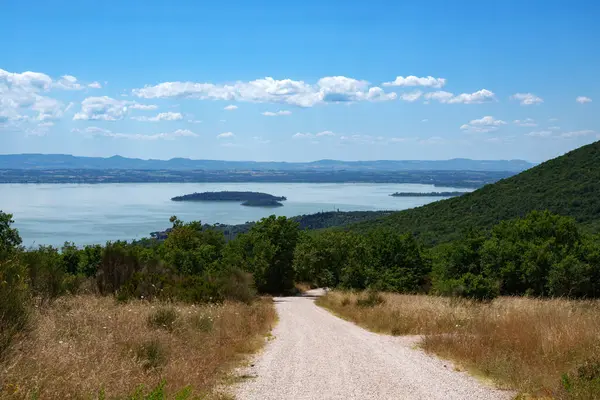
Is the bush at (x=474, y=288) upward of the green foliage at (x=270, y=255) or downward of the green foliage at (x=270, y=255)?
upward

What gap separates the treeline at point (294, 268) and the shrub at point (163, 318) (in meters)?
2.27

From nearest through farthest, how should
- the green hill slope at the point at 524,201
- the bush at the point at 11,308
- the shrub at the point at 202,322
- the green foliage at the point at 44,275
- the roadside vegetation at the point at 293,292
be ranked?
the bush at the point at 11,308
the roadside vegetation at the point at 293,292
the shrub at the point at 202,322
the green foliage at the point at 44,275
the green hill slope at the point at 524,201

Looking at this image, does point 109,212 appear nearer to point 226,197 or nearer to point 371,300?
point 226,197

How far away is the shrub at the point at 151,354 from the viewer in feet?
26.3

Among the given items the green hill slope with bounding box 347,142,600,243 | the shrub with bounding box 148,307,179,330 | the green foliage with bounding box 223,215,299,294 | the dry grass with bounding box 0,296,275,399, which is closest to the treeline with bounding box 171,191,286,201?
the green hill slope with bounding box 347,142,600,243

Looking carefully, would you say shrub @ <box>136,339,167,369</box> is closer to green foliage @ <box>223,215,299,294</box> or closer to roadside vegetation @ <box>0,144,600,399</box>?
roadside vegetation @ <box>0,144,600,399</box>

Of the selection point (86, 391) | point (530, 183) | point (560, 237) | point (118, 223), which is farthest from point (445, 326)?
point (118, 223)

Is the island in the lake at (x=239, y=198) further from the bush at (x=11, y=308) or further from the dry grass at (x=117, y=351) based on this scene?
the bush at (x=11, y=308)

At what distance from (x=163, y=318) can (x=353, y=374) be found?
14.3 feet

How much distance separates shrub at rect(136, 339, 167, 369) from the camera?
26.3 ft

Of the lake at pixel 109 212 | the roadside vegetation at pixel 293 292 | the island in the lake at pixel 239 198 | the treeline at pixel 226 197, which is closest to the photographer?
the roadside vegetation at pixel 293 292

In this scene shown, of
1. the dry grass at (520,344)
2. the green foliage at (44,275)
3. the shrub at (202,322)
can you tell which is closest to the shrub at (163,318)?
the shrub at (202,322)

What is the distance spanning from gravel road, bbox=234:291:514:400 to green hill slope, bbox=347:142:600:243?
51.9 metres

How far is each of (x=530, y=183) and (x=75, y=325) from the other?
8553 cm
